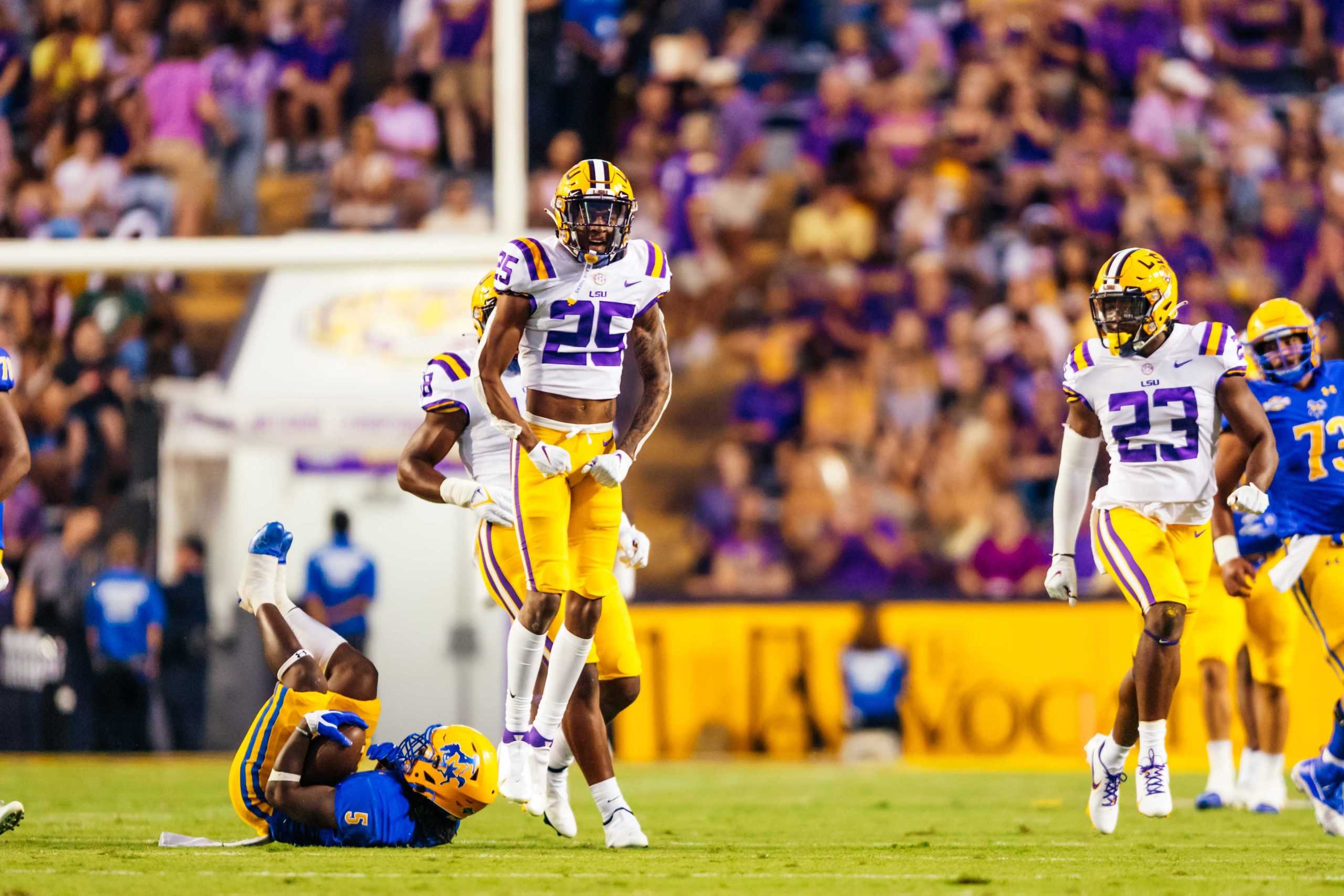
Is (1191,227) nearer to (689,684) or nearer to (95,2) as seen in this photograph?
(689,684)

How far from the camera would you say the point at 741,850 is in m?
7.03

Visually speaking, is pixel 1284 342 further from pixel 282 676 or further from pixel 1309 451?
pixel 282 676

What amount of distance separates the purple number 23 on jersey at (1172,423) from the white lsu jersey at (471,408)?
2422 mm

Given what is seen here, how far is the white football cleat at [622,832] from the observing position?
22.6 feet

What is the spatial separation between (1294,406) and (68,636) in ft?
28.6

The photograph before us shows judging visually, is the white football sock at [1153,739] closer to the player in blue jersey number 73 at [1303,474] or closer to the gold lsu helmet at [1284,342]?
the player in blue jersey number 73 at [1303,474]

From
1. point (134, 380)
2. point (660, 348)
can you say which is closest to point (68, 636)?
point (134, 380)

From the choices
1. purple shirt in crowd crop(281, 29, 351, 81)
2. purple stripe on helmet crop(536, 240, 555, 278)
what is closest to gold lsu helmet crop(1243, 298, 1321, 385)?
purple stripe on helmet crop(536, 240, 555, 278)

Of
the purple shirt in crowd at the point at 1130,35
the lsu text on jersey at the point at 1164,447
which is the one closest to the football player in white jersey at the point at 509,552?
the lsu text on jersey at the point at 1164,447

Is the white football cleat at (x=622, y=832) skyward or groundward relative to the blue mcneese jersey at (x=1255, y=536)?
groundward

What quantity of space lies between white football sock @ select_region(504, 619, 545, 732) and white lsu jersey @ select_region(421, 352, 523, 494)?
0.77 metres

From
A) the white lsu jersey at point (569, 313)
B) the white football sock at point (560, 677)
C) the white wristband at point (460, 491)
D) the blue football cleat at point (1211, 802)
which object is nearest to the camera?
the white football sock at point (560, 677)

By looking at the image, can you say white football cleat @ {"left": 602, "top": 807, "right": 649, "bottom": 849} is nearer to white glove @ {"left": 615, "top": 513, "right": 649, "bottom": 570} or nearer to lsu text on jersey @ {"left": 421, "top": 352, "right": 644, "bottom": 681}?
lsu text on jersey @ {"left": 421, "top": 352, "right": 644, "bottom": 681}

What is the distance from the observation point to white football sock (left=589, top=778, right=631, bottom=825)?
271 inches
